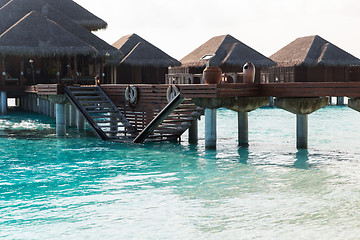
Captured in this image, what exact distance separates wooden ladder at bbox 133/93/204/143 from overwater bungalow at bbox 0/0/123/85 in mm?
13201

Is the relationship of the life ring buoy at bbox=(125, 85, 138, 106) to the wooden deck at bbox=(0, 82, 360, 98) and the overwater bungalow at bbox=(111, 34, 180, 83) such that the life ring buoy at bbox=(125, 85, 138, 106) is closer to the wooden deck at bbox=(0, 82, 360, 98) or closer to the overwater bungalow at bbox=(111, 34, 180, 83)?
the wooden deck at bbox=(0, 82, 360, 98)

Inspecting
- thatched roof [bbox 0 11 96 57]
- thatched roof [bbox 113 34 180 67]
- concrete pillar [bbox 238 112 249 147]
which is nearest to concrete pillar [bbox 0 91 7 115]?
thatched roof [bbox 0 11 96 57]

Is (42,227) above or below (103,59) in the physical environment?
below

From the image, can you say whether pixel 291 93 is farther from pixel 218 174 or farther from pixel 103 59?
pixel 103 59

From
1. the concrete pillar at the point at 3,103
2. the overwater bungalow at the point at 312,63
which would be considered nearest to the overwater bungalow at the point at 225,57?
the overwater bungalow at the point at 312,63

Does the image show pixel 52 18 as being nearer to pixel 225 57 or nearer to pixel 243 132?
pixel 225 57

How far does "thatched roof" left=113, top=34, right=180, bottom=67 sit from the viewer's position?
46.8 m

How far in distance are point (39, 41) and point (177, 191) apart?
24351 millimetres

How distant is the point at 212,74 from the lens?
1722cm

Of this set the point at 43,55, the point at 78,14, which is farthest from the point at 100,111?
the point at 78,14

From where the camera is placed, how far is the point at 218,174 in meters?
14.3

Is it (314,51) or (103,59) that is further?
(314,51)

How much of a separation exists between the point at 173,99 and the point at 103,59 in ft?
70.4

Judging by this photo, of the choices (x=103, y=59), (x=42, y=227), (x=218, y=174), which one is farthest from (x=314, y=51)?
(x=42, y=227)
